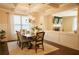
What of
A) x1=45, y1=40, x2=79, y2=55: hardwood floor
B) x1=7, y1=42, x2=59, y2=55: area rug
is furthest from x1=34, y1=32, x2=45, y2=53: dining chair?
x1=45, y1=40, x2=79, y2=55: hardwood floor

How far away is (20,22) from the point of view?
95.8 inches

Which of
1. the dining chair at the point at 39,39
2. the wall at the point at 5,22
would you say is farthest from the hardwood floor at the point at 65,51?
the wall at the point at 5,22

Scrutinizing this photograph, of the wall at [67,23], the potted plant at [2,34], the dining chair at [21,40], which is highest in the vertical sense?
the wall at [67,23]

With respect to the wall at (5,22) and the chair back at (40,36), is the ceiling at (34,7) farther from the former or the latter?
the chair back at (40,36)

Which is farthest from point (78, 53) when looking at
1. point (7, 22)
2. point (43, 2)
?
point (7, 22)

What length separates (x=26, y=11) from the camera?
2389 millimetres

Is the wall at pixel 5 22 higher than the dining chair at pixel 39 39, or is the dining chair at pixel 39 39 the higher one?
the wall at pixel 5 22

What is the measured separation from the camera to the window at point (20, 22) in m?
2.38

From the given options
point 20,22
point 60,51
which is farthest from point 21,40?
point 60,51

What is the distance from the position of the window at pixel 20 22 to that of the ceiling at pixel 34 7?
0.40ft

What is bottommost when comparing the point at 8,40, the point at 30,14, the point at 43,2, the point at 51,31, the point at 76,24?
the point at 8,40

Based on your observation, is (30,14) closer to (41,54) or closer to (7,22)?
(7,22)

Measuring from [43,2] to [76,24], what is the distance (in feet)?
3.10

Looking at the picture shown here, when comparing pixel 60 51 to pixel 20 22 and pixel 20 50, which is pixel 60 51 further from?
pixel 20 22
